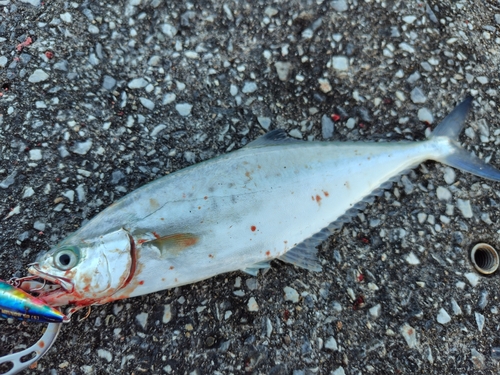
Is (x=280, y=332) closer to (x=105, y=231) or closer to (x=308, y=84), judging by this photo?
(x=105, y=231)

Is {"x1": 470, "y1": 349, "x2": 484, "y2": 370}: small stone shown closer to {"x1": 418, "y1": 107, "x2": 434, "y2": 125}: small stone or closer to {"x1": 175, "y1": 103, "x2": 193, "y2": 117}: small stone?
{"x1": 418, "y1": 107, "x2": 434, "y2": 125}: small stone

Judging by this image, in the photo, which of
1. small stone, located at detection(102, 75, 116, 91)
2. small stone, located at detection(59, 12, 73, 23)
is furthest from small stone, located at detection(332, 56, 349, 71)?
small stone, located at detection(59, 12, 73, 23)

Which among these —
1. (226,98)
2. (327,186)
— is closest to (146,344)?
(327,186)

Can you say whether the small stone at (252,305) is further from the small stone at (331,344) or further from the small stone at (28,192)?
the small stone at (28,192)

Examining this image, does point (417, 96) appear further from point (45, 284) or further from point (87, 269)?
point (45, 284)

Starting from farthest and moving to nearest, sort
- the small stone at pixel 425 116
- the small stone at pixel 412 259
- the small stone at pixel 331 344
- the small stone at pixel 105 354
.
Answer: the small stone at pixel 425 116 → the small stone at pixel 412 259 → the small stone at pixel 331 344 → the small stone at pixel 105 354

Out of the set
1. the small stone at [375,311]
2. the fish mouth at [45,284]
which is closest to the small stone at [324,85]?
the small stone at [375,311]
